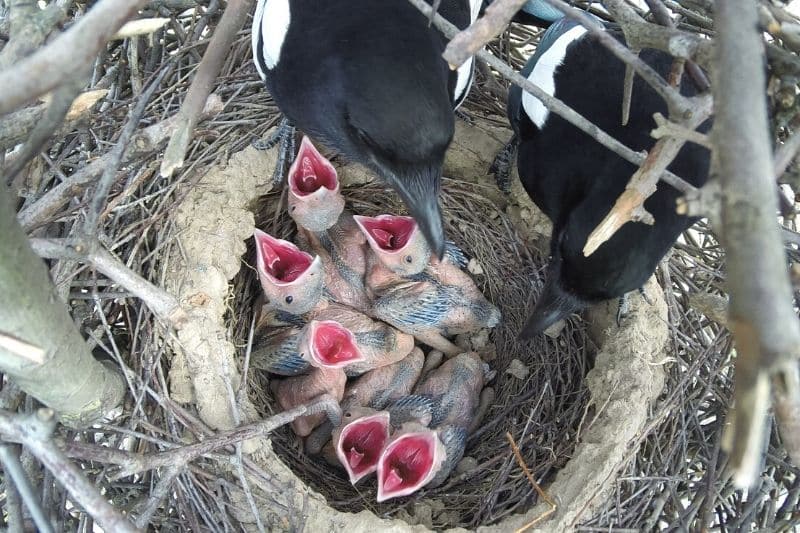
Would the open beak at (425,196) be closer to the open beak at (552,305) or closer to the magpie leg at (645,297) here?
the open beak at (552,305)

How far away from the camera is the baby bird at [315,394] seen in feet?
5.79

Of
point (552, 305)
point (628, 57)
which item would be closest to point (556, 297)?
point (552, 305)

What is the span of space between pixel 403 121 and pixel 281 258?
65 centimetres

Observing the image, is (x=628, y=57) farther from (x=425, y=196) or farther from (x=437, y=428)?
(x=437, y=428)

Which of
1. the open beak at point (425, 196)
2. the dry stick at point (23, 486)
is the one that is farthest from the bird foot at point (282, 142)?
the dry stick at point (23, 486)

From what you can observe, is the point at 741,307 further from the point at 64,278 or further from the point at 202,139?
the point at 202,139

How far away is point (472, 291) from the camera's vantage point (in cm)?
198

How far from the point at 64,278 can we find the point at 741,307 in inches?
51.5

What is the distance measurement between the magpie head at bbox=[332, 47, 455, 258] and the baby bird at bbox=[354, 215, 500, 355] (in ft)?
1.45

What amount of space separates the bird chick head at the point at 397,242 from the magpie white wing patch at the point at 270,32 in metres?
0.46

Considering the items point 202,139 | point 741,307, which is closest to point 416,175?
point 202,139

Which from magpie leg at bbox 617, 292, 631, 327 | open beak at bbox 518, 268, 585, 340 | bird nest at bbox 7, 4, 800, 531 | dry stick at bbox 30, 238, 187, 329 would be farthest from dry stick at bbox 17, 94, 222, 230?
magpie leg at bbox 617, 292, 631, 327

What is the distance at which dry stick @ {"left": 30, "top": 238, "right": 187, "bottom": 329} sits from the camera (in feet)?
3.62

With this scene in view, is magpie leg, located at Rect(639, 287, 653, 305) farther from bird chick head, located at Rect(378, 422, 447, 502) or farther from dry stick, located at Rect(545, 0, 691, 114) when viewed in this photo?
dry stick, located at Rect(545, 0, 691, 114)
